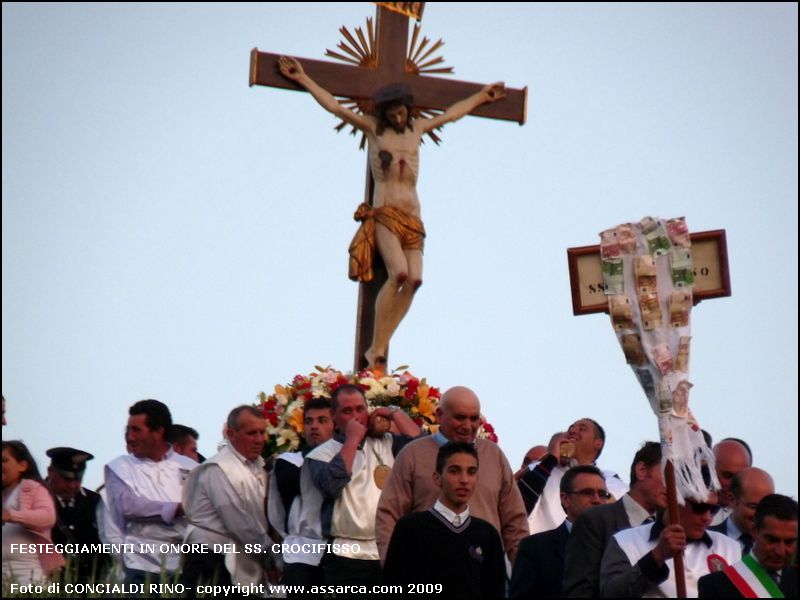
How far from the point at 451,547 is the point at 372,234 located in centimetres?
634

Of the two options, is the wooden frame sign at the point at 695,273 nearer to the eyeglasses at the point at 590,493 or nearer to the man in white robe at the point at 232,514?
the eyeglasses at the point at 590,493

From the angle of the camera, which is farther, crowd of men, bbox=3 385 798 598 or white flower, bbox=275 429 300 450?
white flower, bbox=275 429 300 450

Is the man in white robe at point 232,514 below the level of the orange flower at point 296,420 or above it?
below

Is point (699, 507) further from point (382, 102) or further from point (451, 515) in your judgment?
point (382, 102)

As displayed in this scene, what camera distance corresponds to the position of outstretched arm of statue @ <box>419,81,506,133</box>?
15.3 m

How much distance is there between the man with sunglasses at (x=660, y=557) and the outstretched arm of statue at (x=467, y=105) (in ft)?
23.3

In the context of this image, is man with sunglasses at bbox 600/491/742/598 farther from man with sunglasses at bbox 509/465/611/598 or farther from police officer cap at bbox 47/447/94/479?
police officer cap at bbox 47/447/94/479

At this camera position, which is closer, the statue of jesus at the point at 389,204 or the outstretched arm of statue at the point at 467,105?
the statue of jesus at the point at 389,204

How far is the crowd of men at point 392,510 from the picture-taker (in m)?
8.63

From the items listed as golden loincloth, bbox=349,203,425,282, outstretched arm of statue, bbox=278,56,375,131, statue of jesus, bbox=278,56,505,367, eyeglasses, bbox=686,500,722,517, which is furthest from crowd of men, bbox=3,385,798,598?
outstretched arm of statue, bbox=278,56,375,131

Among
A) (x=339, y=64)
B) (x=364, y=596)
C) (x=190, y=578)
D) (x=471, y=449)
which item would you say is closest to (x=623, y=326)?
(x=471, y=449)

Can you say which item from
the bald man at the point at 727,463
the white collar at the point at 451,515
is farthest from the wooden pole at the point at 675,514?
the bald man at the point at 727,463

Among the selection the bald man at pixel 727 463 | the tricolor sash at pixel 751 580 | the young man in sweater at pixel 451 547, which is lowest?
the tricolor sash at pixel 751 580

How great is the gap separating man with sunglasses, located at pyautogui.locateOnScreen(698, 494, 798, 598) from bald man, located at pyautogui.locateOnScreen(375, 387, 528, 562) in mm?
1873
